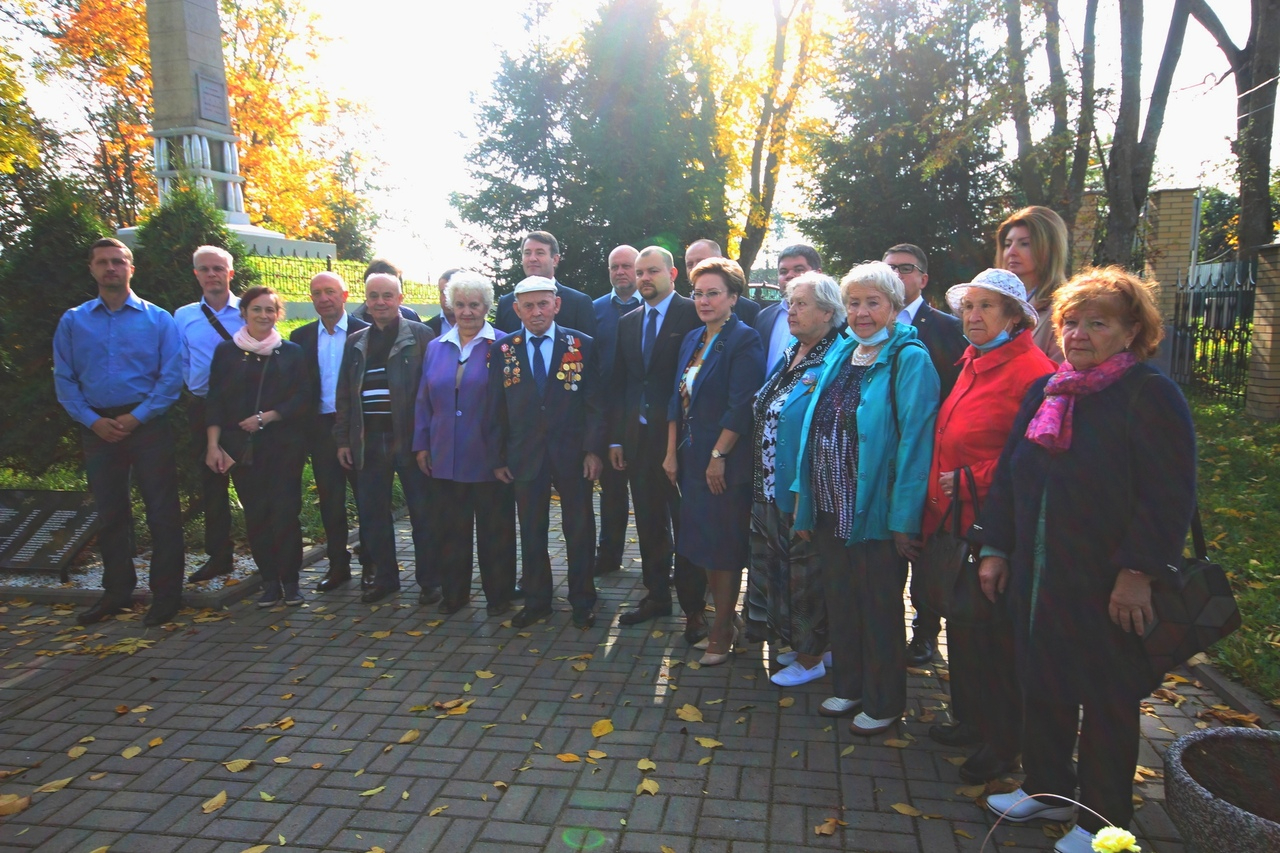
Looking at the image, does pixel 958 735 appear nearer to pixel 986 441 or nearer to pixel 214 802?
pixel 986 441

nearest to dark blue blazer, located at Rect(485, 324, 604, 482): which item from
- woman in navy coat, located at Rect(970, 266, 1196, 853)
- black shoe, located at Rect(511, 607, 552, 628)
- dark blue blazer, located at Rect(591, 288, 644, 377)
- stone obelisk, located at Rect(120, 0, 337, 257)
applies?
dark blue blazer, located at Rect(591, 288, 644, 377)

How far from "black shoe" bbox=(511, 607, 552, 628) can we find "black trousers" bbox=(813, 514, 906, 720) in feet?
7.12

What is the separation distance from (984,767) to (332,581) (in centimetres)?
465

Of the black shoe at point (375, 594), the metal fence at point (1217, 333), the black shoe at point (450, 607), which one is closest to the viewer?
the black shoe at point (450, 607)

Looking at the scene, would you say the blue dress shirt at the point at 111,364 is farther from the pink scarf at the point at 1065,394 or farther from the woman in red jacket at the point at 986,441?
the pink scarf at the point at 1065,394

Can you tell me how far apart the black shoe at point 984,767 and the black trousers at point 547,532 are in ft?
8.44

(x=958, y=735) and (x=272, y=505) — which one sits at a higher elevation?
(x=272, y=505)

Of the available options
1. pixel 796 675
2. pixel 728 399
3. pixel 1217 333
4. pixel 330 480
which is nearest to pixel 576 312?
pixel 330 480

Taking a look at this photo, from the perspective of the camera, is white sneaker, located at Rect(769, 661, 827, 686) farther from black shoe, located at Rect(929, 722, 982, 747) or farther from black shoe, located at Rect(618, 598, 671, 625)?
black shoe, located at Rect(618, 598, 671, 625)

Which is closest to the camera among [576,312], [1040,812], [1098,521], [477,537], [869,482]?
[1098,521]

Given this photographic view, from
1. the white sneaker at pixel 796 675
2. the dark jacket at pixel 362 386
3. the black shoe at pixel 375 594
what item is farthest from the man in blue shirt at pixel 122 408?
the white sneaker at pixel 796 675

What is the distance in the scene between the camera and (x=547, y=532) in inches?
210

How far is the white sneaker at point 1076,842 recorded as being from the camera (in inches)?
112

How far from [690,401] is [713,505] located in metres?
0.60
